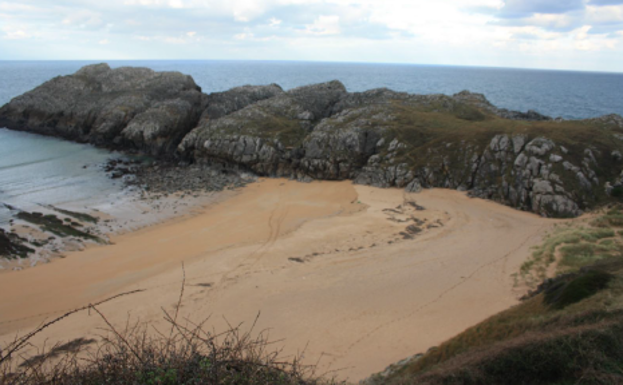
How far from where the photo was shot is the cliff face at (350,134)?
81.8 ft

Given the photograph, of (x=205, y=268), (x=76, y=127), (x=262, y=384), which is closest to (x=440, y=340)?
(x=262, y=384)

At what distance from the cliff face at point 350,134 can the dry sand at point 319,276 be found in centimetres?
335

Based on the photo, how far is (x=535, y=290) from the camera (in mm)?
14000

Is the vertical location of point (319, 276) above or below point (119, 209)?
below

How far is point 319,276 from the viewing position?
16.4 m

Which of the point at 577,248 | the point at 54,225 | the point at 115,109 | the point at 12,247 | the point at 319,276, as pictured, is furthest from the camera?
the point at 115,109

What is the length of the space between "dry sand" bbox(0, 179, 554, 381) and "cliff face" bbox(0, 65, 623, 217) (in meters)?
3.35

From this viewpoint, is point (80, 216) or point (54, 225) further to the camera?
point (80, 216)

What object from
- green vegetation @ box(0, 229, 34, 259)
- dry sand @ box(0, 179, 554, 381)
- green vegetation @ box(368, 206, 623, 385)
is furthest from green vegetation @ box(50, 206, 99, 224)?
green vegetation @ box(368, 206, 623, 385)

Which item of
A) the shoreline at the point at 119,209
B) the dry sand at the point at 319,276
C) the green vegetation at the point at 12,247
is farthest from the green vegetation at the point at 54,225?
the dry sand at the point at 319,276

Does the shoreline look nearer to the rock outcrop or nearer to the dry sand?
the dry sand

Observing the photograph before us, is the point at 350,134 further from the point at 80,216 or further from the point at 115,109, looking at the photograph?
the point at 115,109

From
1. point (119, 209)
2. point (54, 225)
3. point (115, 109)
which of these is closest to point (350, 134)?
point (119, 209)

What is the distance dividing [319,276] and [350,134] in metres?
19.4
